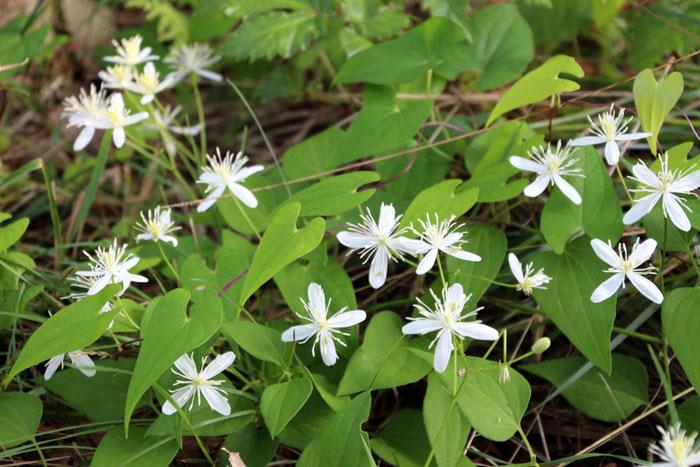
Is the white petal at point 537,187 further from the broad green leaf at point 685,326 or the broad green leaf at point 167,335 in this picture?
the broad green leaf at point 167,335

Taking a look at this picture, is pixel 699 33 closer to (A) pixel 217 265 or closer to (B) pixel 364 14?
(B) pixel 364 14

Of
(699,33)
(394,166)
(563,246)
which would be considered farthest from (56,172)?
(699,33)

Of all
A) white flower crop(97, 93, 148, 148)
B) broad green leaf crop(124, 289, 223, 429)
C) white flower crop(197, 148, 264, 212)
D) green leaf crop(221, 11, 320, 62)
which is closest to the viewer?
broad green leaf crop(124, 289, 223, 429)

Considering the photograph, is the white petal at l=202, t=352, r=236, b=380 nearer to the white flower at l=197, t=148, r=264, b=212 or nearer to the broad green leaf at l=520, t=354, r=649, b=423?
the white flower at l=197, t=148, r=264, b=212

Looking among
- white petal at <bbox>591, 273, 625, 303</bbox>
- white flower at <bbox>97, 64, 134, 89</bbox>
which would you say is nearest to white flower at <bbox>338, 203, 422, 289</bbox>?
white petal at <bbox>591, 273, 625, 303</bbox>

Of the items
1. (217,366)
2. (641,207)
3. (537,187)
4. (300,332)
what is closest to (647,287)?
(641,207)

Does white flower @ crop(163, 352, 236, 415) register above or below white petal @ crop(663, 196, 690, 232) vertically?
below

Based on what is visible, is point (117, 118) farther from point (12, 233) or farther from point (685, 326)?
point (685, 326)

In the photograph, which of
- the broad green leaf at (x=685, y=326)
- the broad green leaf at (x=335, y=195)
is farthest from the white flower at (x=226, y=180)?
the broad green leaf at (x=685, y=326)
